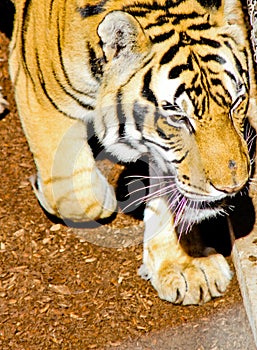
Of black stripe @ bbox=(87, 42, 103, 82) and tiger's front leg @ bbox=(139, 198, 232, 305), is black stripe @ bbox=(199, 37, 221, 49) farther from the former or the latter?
tiger's front leg @ bbox=(139, 198, 232, 305)

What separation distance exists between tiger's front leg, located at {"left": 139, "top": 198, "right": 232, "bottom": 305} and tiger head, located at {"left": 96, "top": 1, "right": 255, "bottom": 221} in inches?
17.5

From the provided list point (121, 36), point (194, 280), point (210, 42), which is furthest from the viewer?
point (194, 280)

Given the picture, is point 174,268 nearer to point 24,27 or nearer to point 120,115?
point 120,115

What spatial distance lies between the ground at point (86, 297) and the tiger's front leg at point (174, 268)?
53mm

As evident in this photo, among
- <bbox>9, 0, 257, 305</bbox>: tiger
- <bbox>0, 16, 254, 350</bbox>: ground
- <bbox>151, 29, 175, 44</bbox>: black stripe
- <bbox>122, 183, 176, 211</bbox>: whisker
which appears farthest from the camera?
<bbox>122, 183, 176, 211</bbox>: whisker

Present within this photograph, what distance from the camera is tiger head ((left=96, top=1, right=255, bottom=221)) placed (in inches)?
109

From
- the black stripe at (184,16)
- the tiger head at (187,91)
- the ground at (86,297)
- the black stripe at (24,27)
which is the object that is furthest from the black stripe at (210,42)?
the ground at (86,297)

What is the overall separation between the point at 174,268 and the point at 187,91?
931 mm

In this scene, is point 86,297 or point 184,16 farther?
point 86,297

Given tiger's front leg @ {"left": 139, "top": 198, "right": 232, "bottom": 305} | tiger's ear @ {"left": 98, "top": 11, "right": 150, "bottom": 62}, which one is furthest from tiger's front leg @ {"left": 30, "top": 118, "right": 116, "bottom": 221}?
tiger's ear @ {"left": 98, "top": 11, "right": 150, "bottom": 62}

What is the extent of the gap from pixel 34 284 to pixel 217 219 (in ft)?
2.96

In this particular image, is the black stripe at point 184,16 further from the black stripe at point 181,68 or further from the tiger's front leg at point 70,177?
the tiger's front leg at point 70,177

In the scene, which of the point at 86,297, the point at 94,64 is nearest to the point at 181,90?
the point at 94,64

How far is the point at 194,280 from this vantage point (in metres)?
3.34
